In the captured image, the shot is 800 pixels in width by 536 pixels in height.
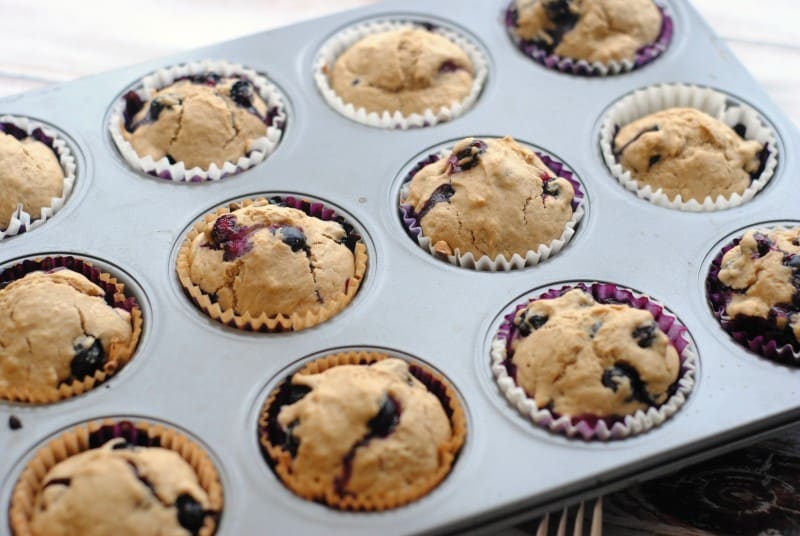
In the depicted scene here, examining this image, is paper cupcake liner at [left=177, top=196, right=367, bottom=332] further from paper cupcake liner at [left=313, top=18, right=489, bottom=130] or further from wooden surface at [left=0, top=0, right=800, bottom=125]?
wooden surface at [left=0, top=0, right=800, bottom=125]

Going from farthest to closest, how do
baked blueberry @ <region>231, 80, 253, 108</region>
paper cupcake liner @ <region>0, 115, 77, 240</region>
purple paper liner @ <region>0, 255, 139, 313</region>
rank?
baked blueberry @ <region>231, 80, 253, 108</region> < paper cupcake liner @ <region>0, 115, 77, 240</region> < purple paper liner @ <region>0, 255, 139, 313</region>

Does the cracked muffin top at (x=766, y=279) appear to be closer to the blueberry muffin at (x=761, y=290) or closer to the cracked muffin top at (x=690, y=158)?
the blueberry muffin at (x=761, y=290)

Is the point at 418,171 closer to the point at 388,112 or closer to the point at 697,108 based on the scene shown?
the point at 388,112

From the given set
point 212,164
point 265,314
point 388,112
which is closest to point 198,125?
point 212,164

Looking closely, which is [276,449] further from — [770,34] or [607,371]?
[770,34]

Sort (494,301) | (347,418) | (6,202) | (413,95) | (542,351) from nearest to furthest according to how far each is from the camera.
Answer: (347,418) < (542,351) < (494,301) < (6,202) < (413,95)

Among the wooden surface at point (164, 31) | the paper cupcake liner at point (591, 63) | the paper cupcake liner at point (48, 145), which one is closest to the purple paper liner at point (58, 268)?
the paper cupcake liner at point (48, 145)

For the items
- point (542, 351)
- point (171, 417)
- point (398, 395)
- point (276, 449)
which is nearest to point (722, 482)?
point (542, 351)

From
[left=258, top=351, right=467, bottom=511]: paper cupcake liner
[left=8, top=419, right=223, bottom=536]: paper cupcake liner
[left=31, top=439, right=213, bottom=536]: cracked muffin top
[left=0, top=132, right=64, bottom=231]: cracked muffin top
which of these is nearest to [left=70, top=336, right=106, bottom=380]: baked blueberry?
[left=8, top=419, right=223, bottom=536]: paper cupcake liner
